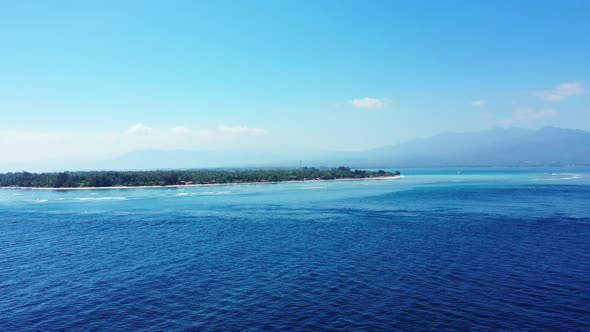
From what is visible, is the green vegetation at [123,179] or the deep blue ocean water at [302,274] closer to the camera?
the deep blue ocean water at [302,274]

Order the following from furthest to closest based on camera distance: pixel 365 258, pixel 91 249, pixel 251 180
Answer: pixel 251 180
pixel 91 249
pixel 365 258

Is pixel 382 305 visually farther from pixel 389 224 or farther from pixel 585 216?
pixel 585 216

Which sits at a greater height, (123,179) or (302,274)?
(123,179)

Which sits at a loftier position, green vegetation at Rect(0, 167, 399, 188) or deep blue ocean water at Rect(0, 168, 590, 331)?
green vegetation at Rect(0, 167, 399, 188)

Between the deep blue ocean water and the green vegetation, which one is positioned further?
the green vegetation

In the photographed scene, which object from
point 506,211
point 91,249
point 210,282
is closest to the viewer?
point 210,282

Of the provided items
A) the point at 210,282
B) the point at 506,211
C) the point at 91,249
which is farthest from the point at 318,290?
the point at 506,211

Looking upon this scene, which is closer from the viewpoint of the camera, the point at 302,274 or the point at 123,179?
the point at 302,274

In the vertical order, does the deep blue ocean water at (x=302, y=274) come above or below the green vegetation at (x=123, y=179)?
below
